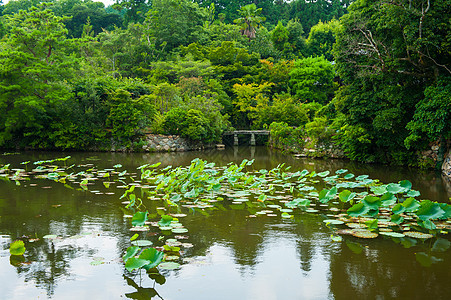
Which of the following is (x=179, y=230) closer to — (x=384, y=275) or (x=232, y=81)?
(x=384, y=275)

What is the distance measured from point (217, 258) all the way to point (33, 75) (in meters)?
17.1

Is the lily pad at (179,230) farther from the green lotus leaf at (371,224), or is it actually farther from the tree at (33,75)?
the tree at (33,75)

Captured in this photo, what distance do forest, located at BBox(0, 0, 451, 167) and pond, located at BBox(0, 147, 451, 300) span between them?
7.30 metres

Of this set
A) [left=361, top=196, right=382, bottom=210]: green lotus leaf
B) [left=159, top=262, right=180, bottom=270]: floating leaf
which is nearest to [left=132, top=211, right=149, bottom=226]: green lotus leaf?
[left=159, top=262, right=180, bottom=270]: floating leaf

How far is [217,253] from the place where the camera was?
3.65m

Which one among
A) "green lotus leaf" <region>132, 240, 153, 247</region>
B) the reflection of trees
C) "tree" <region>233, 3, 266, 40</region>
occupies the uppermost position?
"tree" <region>233, 3, 266, 40</region>

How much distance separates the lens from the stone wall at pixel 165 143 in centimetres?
1988

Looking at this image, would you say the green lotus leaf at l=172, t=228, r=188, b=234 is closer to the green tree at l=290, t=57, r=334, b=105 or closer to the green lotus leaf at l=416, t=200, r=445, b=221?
the green lotus leaf at l=416, t=200, r=445, b=221

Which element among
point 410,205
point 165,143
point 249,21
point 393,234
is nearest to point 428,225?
point 410,205

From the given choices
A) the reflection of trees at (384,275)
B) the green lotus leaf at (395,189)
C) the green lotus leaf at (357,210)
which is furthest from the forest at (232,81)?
the reflection of trees at (384,275)

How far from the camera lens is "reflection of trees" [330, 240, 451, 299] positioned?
278 cm

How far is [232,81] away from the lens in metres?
30.4

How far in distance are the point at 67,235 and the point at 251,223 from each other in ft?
7.19

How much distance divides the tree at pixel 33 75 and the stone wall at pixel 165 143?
464cm
